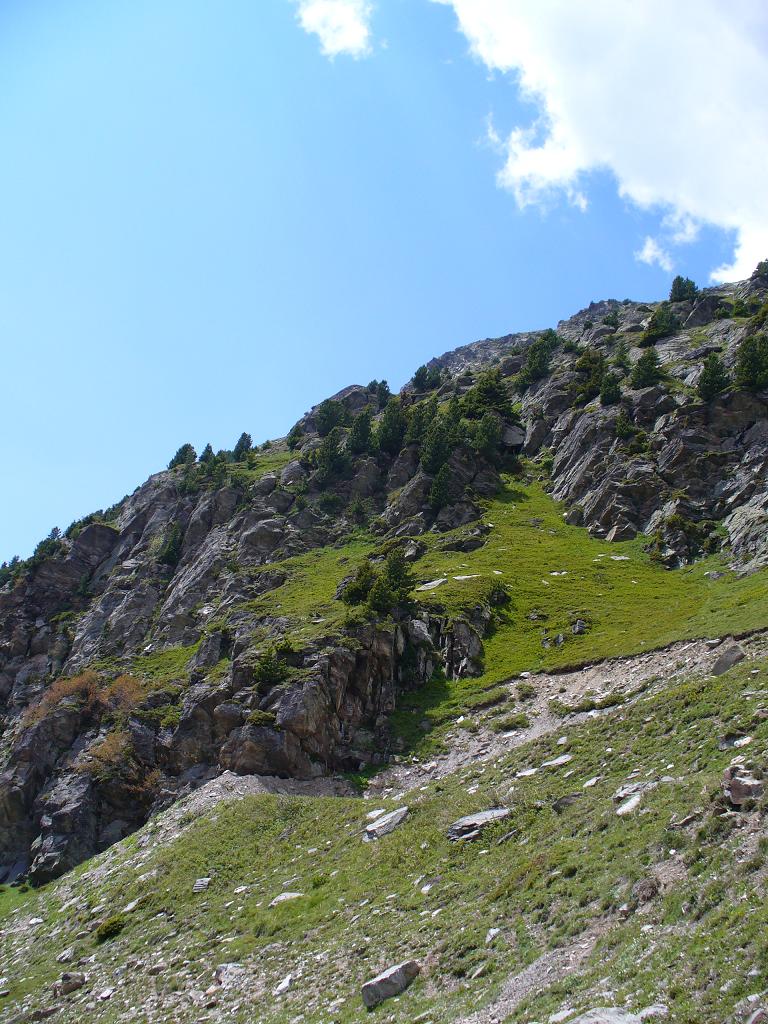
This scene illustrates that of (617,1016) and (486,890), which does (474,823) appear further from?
(617,1016)

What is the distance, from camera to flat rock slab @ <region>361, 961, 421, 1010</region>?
16547 mm

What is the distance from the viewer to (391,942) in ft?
63.4

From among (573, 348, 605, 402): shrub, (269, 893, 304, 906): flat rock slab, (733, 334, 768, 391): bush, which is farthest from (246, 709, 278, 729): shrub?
(573, 348, 605, 402): shrub

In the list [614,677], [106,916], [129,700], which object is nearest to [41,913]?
[106,916]

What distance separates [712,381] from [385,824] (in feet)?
260

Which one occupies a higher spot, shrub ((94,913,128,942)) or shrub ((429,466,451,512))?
shrub ((429,466,451,512))

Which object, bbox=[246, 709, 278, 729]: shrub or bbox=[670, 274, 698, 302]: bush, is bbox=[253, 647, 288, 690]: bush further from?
bbox=[670, 274, 698, 302]: bush

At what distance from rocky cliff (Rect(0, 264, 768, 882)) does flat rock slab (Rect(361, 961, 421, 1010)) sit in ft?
92.0

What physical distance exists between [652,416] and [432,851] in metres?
83.4

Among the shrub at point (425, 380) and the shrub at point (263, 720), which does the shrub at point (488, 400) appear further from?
the shrub at point (263, 720)

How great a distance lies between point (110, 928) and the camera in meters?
29.3

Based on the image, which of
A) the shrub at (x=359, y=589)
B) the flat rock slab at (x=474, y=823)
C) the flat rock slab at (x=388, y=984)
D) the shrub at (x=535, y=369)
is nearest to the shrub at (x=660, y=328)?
the shrub at (x=535, y=369)

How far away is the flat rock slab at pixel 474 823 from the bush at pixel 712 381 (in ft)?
258

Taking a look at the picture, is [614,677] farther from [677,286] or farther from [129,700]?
[677,286]
